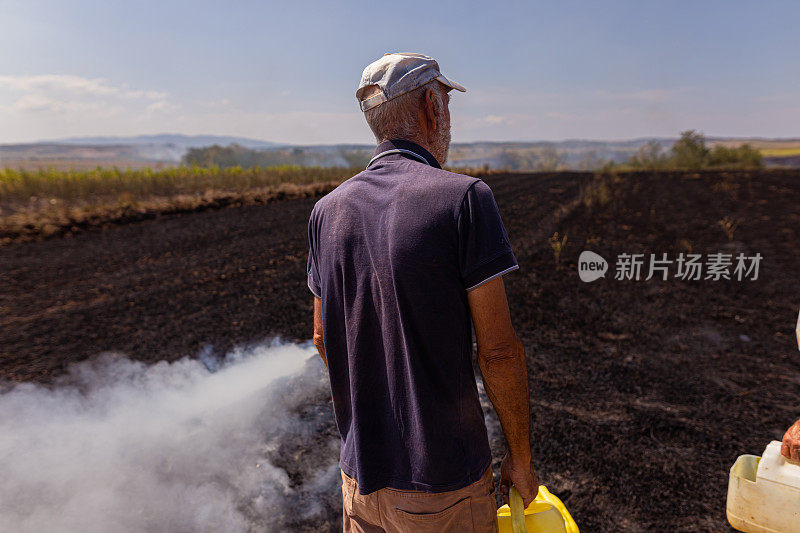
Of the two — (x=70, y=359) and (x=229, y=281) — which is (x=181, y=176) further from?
(x=70, y=359)

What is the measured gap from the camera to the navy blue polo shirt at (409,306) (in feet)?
3.27

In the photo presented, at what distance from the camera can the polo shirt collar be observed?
3.70 ft

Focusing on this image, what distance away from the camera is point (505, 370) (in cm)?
109

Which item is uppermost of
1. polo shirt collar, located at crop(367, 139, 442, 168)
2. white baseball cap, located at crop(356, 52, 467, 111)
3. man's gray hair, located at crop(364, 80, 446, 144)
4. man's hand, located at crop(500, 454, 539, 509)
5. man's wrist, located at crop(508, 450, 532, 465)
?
white baseball cap, located at crop(356, 52, 467, 111)

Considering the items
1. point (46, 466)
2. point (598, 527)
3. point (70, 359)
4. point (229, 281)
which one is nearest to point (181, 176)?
point (229, 281)

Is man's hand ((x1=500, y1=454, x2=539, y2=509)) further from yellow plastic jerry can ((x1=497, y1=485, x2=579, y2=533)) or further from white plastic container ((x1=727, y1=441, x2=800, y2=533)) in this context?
white plastic container ((x1=727, y1=441, x2=800, y2=533))

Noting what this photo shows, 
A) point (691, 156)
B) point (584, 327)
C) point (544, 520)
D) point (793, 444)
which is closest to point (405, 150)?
point (544, 520)

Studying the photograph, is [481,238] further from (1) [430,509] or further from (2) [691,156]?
(2) [691,156]

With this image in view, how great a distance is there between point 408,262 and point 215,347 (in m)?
3.71

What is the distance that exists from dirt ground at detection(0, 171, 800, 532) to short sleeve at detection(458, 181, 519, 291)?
191cm

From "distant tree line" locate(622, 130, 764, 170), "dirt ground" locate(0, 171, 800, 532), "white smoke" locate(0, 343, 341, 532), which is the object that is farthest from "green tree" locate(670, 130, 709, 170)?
"white smoke" locate(0, 343, 341, 532)

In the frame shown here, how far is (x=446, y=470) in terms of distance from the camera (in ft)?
3.59

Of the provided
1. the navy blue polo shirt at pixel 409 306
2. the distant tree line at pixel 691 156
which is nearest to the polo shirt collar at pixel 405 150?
the navy blue polo shirt at pixel 409 306

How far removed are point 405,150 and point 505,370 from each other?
58 cm
